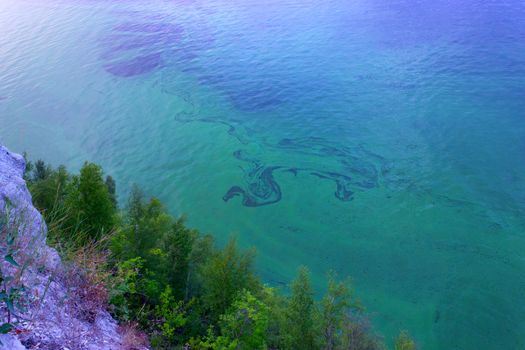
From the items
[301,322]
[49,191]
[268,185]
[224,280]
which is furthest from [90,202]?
[268,185]

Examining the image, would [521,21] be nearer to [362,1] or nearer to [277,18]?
[362,1]

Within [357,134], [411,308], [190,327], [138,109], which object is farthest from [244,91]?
[190,327]

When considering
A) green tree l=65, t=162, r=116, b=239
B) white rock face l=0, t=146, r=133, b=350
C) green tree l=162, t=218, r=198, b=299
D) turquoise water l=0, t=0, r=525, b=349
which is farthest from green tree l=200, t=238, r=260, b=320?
turquoise water l=0, t=0, r=525, b=349

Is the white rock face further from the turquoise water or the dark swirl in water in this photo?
the dark swirl in water

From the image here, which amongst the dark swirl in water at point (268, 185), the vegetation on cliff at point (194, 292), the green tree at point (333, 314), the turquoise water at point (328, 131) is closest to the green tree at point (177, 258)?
the vegetation on cliff at point (194, 292)

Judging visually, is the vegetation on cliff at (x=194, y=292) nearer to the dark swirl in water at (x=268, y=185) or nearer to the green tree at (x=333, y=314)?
the green tree at (x=333, y=314)

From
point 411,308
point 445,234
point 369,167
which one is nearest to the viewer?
point 411,308

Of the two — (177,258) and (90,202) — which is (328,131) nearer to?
(177,258)

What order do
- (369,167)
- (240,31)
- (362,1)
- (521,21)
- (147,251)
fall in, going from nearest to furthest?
(147,251), (369,167), (521,21), (240,31), (362,1)
